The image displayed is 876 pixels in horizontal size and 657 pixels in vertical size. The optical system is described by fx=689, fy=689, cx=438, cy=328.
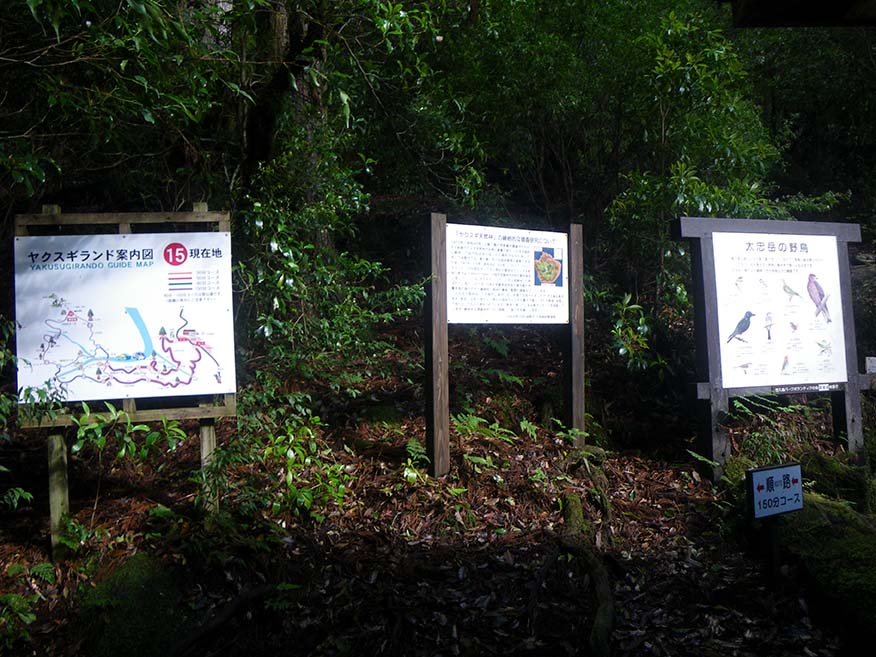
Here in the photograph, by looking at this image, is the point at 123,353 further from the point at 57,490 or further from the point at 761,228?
the point at 761,228

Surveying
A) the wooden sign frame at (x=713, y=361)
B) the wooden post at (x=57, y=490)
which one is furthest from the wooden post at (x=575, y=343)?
the wooden post at (x=57, y=490)

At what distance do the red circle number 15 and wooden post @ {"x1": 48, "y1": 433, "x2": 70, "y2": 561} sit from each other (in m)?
1.29

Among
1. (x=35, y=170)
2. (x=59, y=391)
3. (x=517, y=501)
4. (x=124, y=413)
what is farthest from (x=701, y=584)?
(x=35, y=170)

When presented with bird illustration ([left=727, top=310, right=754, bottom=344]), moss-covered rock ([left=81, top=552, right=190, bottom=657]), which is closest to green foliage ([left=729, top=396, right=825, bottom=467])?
bird illustration ([left=727, top=310, right=754, bottom=344])

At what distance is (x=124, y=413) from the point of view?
4172 mm

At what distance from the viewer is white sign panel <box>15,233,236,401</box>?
13.9 feet

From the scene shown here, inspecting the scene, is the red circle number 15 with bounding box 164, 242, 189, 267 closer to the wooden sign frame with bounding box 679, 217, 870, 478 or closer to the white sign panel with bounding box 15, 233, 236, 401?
the white sign panel with bounding box 15, 233, 236, 401

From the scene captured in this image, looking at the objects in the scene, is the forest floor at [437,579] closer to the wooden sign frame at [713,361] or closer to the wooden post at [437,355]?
the wooden post at [437,355]

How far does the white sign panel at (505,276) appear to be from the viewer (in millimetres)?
5469

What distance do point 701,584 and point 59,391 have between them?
428 cm

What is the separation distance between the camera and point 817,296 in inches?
252

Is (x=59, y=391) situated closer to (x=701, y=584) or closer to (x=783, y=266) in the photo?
(x=701, y=584)

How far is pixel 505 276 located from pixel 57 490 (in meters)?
3.56

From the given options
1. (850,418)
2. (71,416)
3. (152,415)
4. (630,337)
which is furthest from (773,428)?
(71,416)
